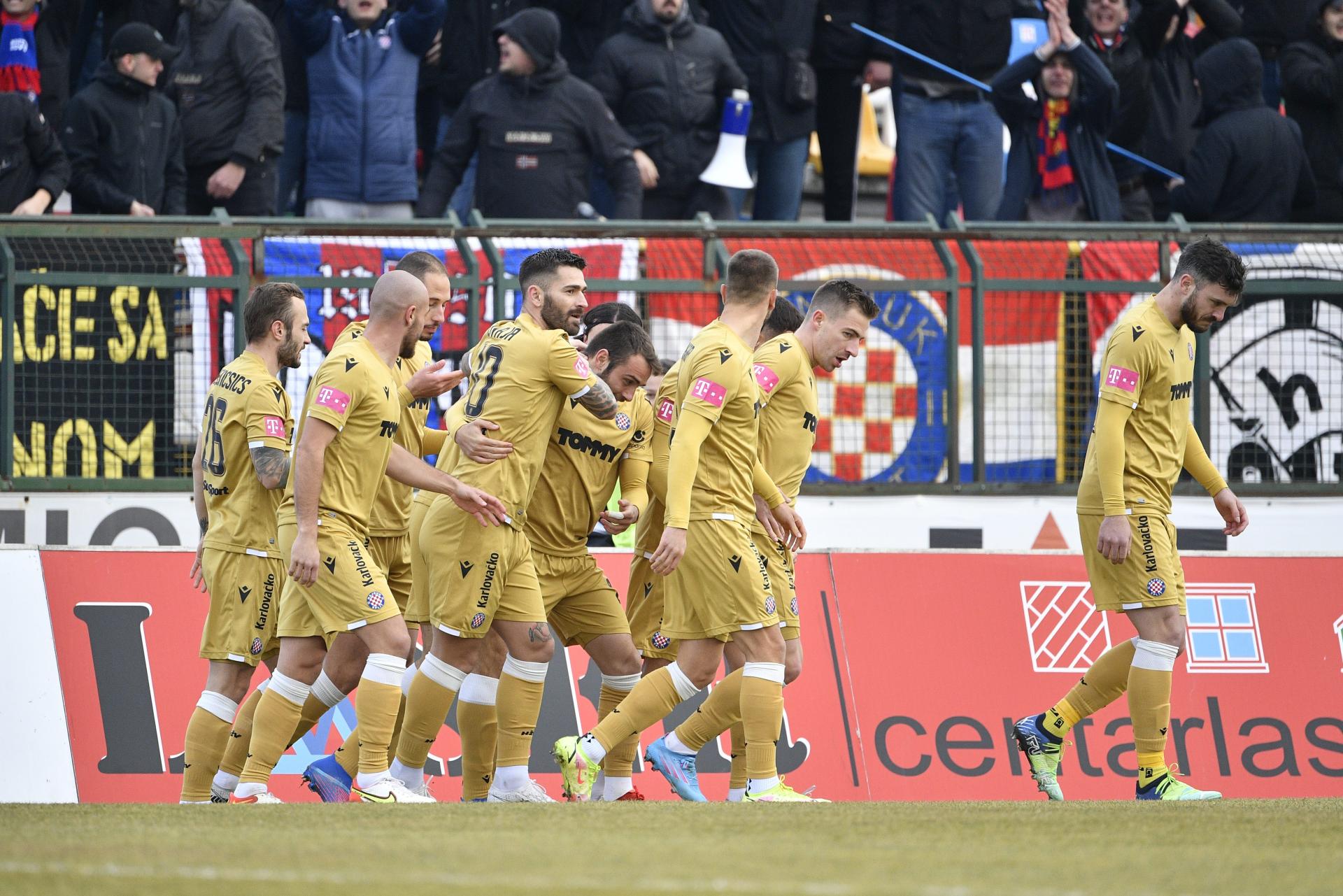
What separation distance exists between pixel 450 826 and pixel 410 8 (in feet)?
25.3

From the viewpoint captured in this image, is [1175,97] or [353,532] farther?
[1175,97]

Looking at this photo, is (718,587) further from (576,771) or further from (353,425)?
(353,425)

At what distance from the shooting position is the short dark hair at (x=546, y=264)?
26.4 ft

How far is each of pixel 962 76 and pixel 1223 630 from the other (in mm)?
4395

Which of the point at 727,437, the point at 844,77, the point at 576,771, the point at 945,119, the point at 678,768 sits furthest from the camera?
the point at 844,77

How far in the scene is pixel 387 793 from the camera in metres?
7.52

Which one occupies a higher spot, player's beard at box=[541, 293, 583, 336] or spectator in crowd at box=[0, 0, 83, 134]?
spectator in crowd at box=[0, 0, 83, 134]

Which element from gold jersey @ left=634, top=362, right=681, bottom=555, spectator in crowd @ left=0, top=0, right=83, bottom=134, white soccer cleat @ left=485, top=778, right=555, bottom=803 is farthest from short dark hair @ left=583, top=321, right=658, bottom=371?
spectator in crowd @ left=0, top=0, right=83, bottom=134

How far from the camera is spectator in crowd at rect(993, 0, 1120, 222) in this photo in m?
12.4

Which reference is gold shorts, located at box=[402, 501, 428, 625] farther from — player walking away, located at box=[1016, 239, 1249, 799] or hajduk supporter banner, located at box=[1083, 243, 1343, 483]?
hajduk supporter banner, located at box=[1083, 243, 1343, 483]

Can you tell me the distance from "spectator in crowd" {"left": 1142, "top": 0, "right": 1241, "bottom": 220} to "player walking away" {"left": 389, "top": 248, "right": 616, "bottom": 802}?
6.91m

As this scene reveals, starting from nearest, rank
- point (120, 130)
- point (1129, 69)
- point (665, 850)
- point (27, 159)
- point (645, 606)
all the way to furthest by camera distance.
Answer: point (665, 850)
point (645, 606)
point (27, 159)
point (120, 130)
point (1129, 69)

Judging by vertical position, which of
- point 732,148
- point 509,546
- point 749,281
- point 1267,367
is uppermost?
point 732,148

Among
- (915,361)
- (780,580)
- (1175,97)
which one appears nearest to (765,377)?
(780,580)
